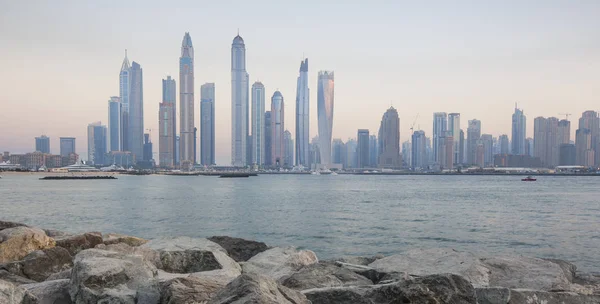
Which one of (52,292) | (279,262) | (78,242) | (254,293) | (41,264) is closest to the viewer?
(254,293)

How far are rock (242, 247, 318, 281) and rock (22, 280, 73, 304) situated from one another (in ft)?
10.7

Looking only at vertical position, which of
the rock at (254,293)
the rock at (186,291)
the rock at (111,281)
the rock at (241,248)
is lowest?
the rock at (241,248)

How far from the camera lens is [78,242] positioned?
1188cm

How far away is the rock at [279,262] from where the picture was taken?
30.7 ft

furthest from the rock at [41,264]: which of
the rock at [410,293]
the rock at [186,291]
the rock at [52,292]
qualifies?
the rock at [410,293]

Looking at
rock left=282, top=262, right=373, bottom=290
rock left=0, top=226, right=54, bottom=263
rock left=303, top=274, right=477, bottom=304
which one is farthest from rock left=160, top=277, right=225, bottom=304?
rock left=0, top=226, right=54, bottom=263

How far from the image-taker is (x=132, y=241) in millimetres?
12977

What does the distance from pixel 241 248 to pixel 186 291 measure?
810 centimetres

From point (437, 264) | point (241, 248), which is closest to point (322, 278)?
point (437, 264)

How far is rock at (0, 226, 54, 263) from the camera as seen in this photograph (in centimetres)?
1060

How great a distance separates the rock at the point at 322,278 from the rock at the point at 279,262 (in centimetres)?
130

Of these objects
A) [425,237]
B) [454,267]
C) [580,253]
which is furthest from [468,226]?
[454,267]

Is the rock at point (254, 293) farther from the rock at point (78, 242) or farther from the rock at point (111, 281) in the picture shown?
the rock at point (78, 242)

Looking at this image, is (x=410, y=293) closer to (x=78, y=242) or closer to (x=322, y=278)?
(x=322, y=278)
